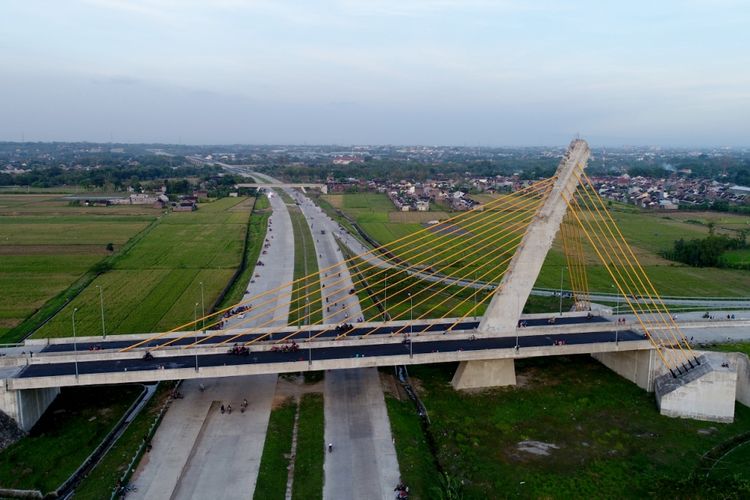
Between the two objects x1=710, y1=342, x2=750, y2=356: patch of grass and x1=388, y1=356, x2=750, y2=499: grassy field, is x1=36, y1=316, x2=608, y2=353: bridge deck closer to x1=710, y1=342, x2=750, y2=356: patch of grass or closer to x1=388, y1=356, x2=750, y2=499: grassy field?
x1=388, y1=356, x2=750, y2=499: grassy field

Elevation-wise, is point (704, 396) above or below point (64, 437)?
above

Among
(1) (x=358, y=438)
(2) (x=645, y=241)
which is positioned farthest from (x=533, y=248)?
(2) (x=645, y=241)

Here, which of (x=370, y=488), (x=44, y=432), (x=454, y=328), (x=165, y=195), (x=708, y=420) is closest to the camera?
(x=370, y=488)

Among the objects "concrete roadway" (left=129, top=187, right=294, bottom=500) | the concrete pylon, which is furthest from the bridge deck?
the concrete pylon

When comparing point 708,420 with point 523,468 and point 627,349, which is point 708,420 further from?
point 523,468

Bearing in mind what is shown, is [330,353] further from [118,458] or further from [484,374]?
[118,458]

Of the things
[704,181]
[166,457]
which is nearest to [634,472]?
[166,457]
